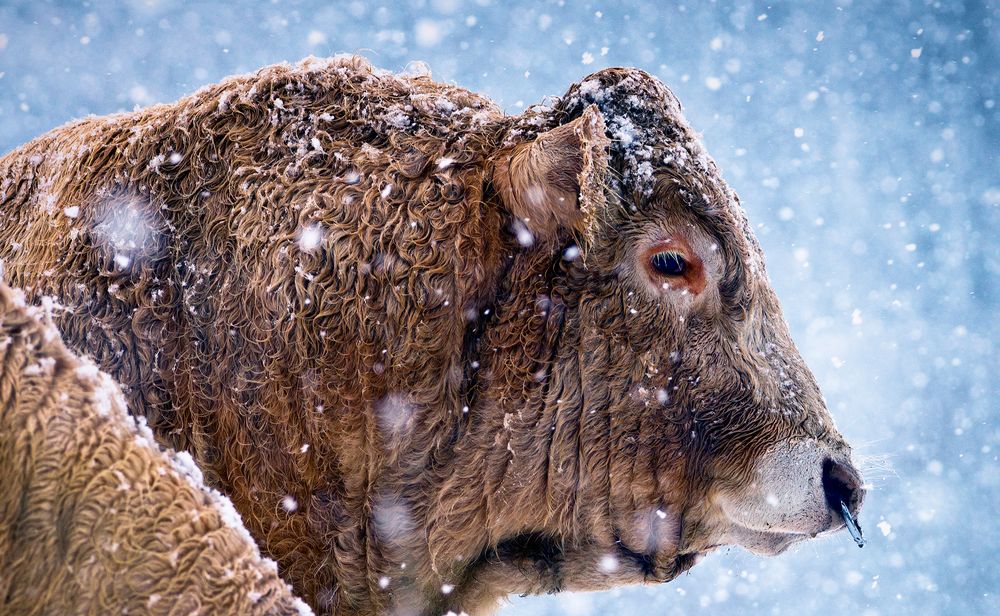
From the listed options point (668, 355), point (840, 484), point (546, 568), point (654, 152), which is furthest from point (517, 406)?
point (840, 484)

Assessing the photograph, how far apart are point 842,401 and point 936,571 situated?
959 centimetres

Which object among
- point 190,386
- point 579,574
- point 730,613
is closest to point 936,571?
point 730,613

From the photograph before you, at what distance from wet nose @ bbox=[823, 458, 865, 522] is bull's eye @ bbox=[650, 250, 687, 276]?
994 mm

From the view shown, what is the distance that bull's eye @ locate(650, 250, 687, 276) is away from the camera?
3.54 m

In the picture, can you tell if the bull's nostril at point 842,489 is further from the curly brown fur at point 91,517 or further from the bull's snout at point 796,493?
the curly brown fur at point 91,517

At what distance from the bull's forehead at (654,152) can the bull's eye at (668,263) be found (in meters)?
0.21

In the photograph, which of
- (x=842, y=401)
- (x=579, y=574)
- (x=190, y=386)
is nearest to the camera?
(x=190, y=386)

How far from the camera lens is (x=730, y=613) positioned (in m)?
22.0

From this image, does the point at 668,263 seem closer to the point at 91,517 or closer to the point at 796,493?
the point at 796,493

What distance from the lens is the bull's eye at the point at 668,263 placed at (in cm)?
A: 354

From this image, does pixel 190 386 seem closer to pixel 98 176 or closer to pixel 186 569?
pixel 98 176

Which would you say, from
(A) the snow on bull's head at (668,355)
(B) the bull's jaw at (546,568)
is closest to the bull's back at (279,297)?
(A) the snow on bull's head at (668,355)

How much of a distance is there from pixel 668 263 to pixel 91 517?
2518 mm

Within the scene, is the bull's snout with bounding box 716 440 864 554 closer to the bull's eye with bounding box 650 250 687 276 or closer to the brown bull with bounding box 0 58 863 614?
the brown bull with bounding box 0 58 863 614
